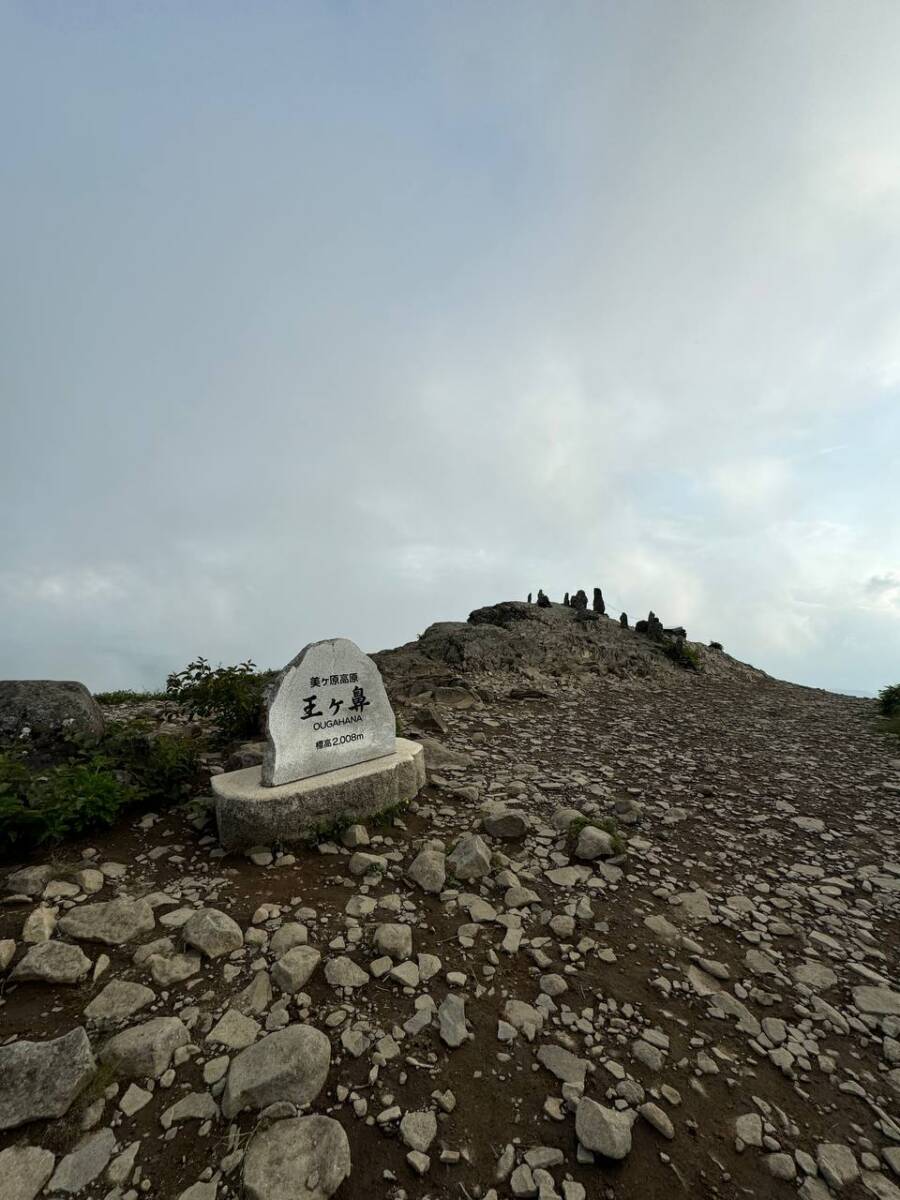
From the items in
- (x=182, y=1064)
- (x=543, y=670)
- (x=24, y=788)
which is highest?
(x=543, y=670)

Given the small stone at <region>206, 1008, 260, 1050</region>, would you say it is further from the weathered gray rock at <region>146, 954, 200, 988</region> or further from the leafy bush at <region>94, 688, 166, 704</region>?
the leafy bush at <region>94, 688, 166, 704</region>

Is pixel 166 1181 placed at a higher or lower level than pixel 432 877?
lower

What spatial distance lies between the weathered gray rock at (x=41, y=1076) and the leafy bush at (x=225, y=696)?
620cm

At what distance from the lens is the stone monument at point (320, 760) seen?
6254mm

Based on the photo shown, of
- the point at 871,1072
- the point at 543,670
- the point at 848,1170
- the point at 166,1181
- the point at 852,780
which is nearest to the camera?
the point at 166,1181

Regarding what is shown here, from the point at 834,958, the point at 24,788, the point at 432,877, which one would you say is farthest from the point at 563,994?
the point at 24,788

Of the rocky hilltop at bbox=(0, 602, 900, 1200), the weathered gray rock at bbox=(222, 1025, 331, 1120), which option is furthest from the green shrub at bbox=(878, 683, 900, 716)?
the weathered gray rock at bbox=(222, 1025, 331, 1120)

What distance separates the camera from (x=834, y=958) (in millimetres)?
4891

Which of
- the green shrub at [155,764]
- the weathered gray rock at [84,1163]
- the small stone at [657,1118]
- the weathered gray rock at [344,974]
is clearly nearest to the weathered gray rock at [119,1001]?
the weathered gray rock at [84,1163]

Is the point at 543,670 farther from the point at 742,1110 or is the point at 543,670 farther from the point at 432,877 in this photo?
the point at 742,1110

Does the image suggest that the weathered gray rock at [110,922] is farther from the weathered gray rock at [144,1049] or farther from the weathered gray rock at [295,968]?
the weathered gray rock at [295,968]

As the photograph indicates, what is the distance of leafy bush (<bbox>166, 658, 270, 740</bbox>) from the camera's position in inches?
372

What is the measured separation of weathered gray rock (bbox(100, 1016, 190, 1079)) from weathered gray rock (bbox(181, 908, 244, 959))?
0.75 meters

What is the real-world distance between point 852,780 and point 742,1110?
27.9 ft
